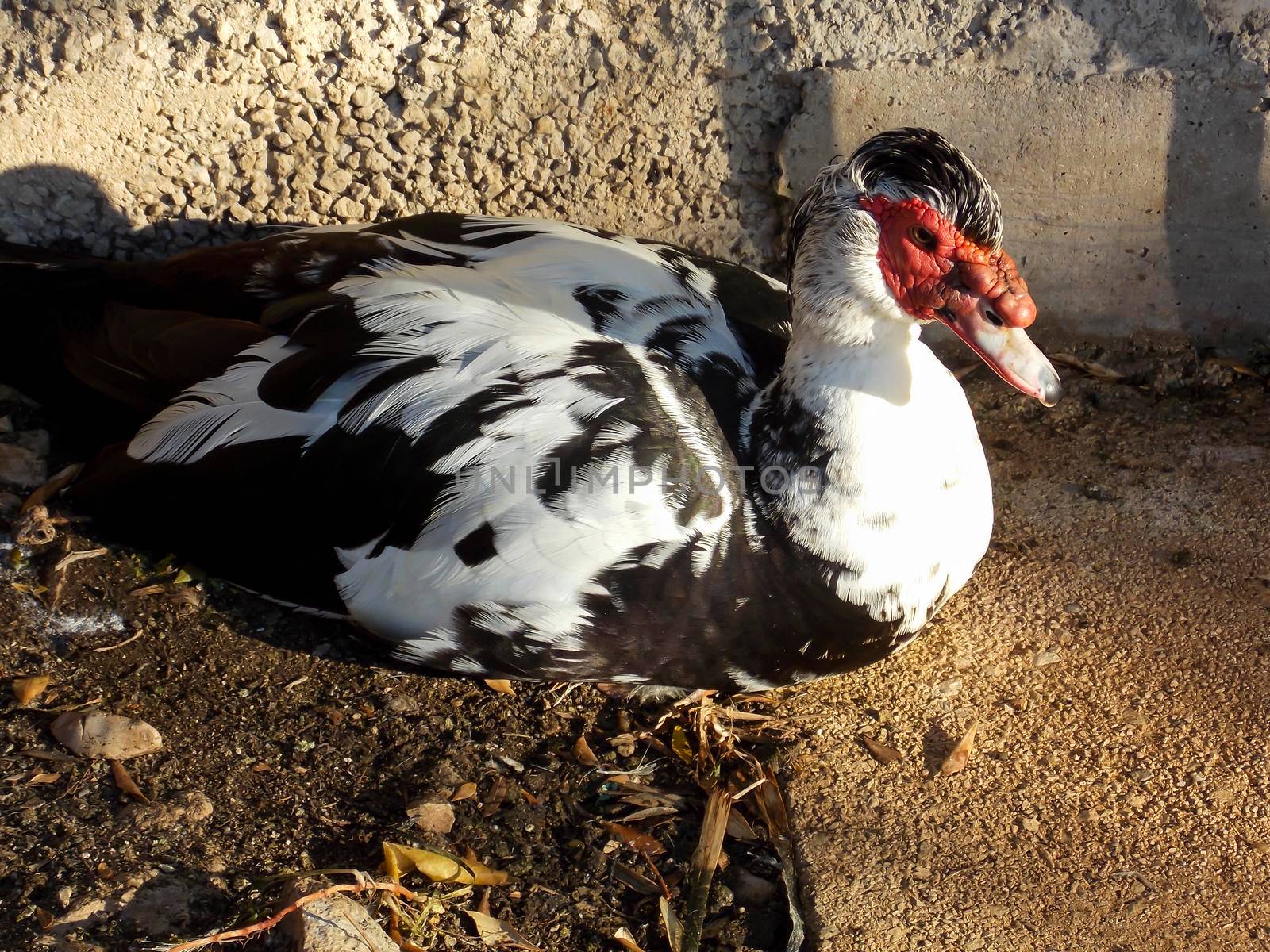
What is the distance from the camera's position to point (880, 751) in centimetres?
239

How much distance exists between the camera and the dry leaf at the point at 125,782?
2.20 metres

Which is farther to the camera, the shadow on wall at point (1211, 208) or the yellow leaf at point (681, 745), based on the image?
the shadow on wall at point (1211, 208)

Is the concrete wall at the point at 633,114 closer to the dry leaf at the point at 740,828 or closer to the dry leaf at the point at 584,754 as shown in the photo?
the dry leaf at the point at 584,754

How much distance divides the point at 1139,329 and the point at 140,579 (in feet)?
8.36

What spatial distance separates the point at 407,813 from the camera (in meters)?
2.23

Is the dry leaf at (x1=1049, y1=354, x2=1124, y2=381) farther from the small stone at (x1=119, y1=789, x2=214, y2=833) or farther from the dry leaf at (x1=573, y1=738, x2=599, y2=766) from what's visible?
the small stone at (x1=119, y1=789, x2=214, y2=833)

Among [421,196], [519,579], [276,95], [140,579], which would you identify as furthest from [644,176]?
[140,579]

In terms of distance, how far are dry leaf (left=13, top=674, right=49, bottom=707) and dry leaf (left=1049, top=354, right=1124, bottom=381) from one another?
2533 millimetres

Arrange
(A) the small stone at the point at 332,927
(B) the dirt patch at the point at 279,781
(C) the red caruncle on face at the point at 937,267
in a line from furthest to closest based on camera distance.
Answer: (C) the red caruncle on face at the point at 937,267 < (B) the dirt patch at the point at 279,781 < (A) the small stone at the point at 332,927

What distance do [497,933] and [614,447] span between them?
85 centimetres

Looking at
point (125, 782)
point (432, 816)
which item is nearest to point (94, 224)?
point (125, 782)

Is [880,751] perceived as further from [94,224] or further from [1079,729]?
[94,224]

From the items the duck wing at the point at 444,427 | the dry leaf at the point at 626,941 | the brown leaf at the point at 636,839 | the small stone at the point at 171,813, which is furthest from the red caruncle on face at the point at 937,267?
the small stone at the point at 171,813

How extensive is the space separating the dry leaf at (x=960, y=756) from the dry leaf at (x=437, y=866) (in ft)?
2.80
